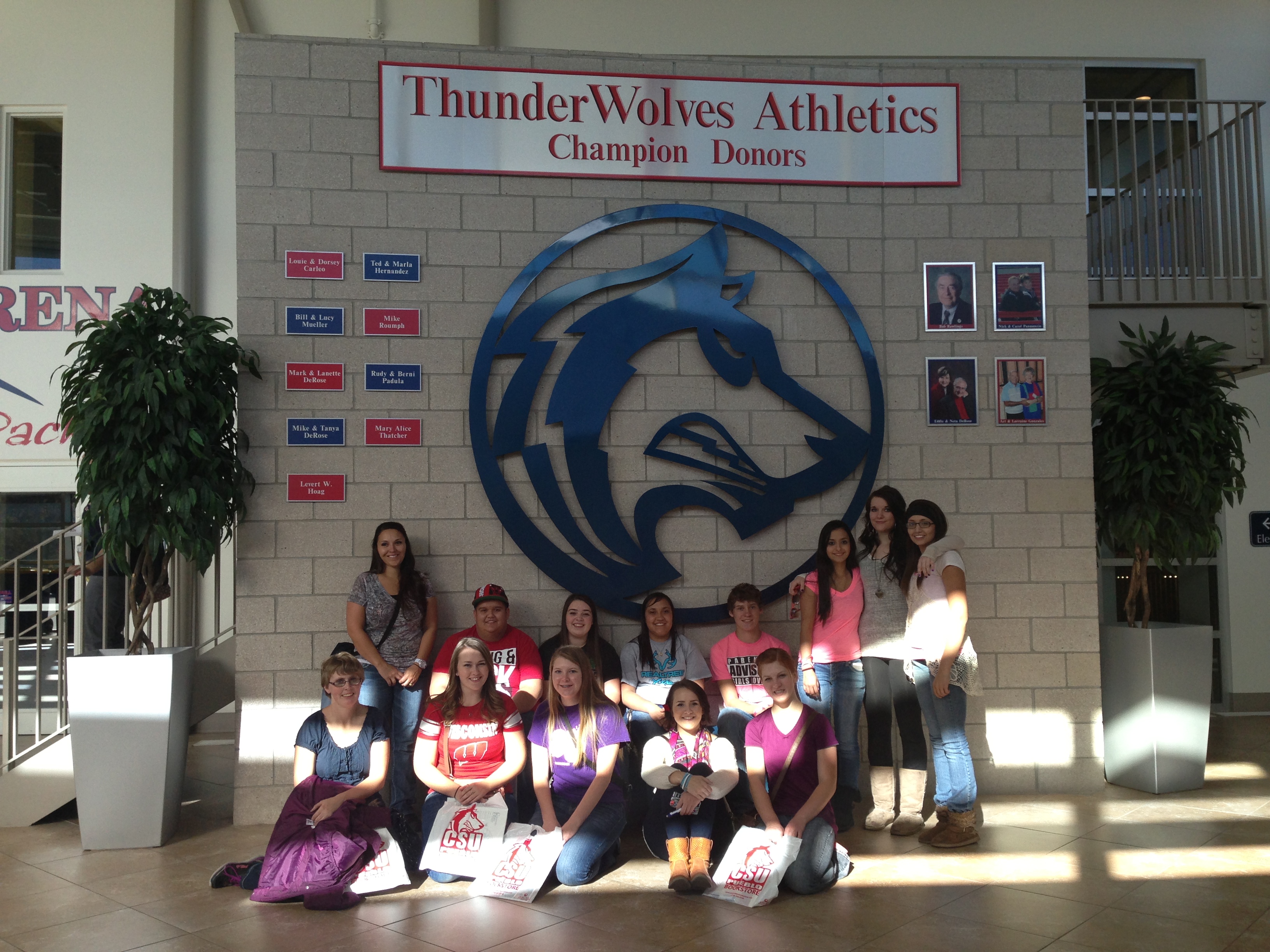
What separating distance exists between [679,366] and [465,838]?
2432 millimetres

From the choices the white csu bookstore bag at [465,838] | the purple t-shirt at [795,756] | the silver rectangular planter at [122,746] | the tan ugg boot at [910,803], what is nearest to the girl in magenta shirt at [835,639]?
the tan ugg boot at [910,803]

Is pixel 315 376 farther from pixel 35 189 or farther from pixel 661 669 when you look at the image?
pixel 35 189

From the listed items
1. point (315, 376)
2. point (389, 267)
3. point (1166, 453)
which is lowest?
point (1166, 453)

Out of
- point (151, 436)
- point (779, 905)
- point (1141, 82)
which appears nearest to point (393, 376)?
point (151, 436)

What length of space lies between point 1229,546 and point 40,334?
860 cm

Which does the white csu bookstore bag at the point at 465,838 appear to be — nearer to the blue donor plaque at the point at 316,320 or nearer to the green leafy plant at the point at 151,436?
the green leafy plant at the point at 151,436

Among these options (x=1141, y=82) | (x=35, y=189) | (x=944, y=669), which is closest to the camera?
(x=944, y=669)

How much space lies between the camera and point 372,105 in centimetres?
470

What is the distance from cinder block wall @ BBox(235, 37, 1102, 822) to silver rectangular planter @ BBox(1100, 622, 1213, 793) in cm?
13

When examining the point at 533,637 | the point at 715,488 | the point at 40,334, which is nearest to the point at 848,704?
the point at 715,488

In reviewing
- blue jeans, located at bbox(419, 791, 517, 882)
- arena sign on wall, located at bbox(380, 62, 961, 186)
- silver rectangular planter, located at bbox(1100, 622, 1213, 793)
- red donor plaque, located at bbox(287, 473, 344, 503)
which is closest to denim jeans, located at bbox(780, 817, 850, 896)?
blue jeans, located at bbox(419, 791, 517, 882)

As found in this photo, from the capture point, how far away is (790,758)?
3566mm

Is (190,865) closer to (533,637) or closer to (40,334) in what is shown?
(533,637)

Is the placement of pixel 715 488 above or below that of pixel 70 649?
above
